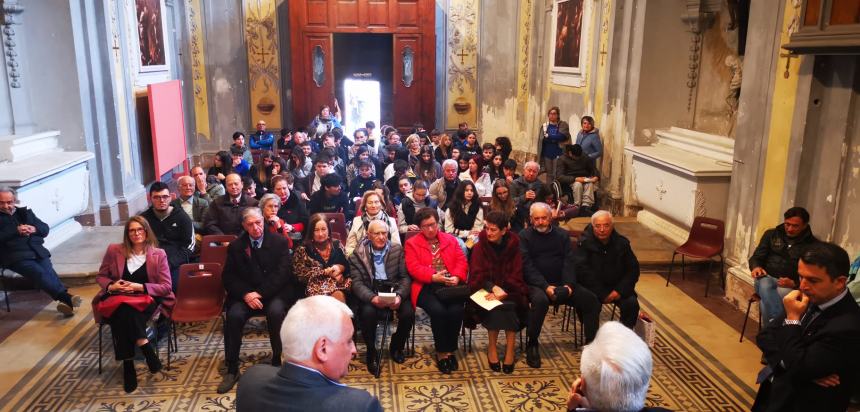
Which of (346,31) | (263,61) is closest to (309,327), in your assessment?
(346,31)

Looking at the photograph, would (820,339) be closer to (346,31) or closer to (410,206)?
(410,206)

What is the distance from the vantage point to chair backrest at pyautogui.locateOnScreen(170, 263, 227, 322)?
534 cm

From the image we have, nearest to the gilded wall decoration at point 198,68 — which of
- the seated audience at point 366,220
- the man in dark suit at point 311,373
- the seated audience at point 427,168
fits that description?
the seated audience at point 427,168

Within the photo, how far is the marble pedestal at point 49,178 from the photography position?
6.99 metres

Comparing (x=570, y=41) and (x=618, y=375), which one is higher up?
(x=570, y=41)

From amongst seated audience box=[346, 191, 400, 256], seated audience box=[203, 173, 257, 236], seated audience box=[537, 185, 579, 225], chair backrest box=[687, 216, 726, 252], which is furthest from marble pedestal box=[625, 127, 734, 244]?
seated audience box=[203, 173, 257, 236]

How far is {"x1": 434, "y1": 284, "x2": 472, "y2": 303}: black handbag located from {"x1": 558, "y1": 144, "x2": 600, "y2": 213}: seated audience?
4.16 m

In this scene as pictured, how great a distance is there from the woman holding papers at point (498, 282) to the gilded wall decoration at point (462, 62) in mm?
9177

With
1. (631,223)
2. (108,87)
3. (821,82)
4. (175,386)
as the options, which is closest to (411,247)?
(175,386)

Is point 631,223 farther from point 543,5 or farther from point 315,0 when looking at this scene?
point 315,0

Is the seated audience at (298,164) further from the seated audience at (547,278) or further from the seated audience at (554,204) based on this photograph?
the seated audience at (547,278)

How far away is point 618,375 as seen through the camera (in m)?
2.24

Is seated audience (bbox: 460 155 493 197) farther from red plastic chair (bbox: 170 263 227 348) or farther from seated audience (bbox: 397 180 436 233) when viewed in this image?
red plastic chair (bbox: 170 263 227 348)

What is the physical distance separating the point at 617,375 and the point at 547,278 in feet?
10.8
